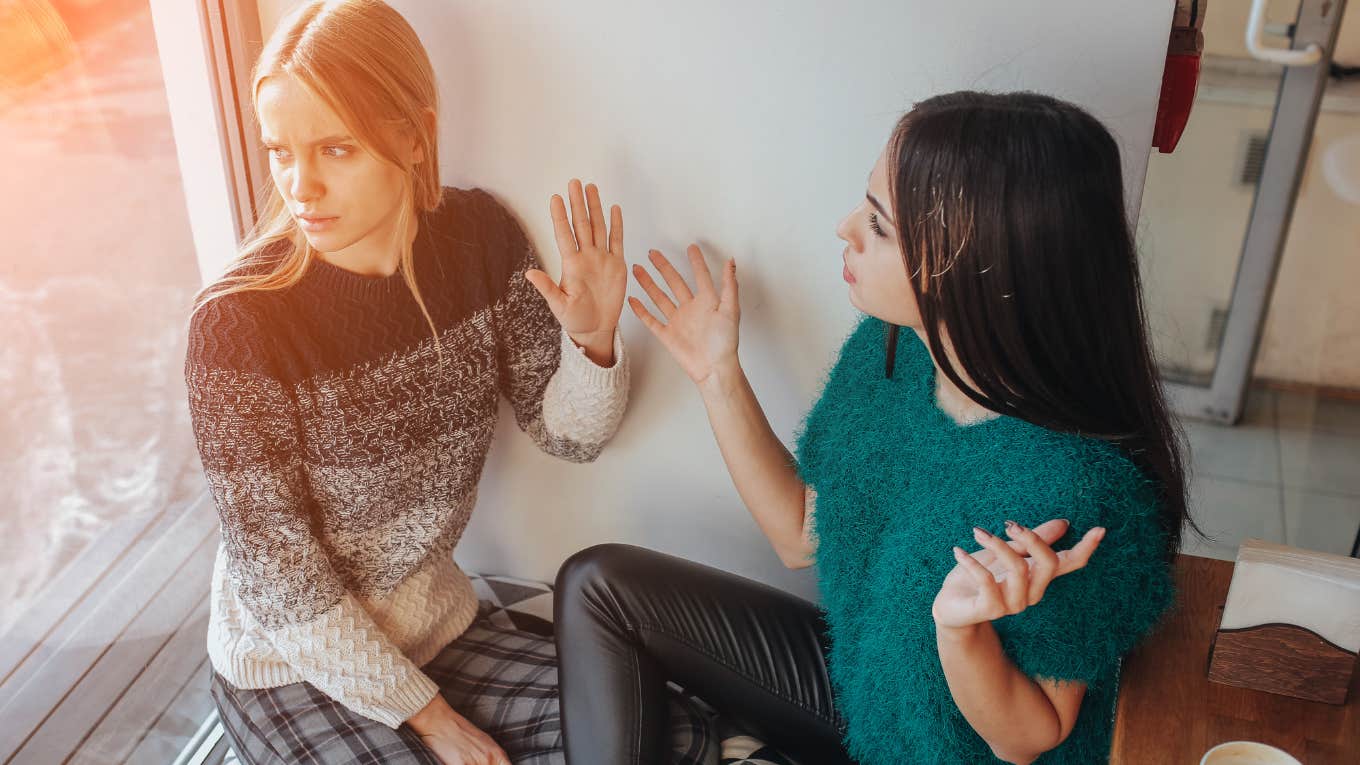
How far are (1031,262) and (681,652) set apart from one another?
0.66m

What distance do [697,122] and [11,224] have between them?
31.4 inches

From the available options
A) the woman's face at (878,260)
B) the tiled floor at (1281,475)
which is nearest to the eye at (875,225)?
the woman's face at (878,260)

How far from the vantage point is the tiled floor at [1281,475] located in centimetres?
221

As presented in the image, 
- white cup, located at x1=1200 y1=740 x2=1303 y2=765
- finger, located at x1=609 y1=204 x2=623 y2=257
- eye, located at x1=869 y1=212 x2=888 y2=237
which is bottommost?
white cup, located at x1=1200 y1=740 x2=1303 y2=765

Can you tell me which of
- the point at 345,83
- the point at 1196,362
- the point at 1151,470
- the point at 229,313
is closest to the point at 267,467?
the point at 229,313

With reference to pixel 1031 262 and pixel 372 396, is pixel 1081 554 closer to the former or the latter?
pixel 1031 262

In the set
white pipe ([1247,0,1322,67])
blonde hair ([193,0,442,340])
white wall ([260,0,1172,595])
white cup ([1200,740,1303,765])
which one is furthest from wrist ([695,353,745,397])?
white pipe ([1247,0,1322,67])

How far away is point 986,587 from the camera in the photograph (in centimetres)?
83

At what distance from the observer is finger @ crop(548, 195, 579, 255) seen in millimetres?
1160

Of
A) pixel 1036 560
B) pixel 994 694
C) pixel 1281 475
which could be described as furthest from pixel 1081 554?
pixel 1281 475

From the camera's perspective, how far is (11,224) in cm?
121

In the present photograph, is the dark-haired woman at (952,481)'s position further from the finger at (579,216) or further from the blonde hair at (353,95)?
the blonde hair at (353,95)

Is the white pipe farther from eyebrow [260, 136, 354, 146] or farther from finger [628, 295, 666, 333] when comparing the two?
eyebrow [260, 136, 354, 146]

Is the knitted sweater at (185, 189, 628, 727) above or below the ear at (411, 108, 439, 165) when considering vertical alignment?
below
